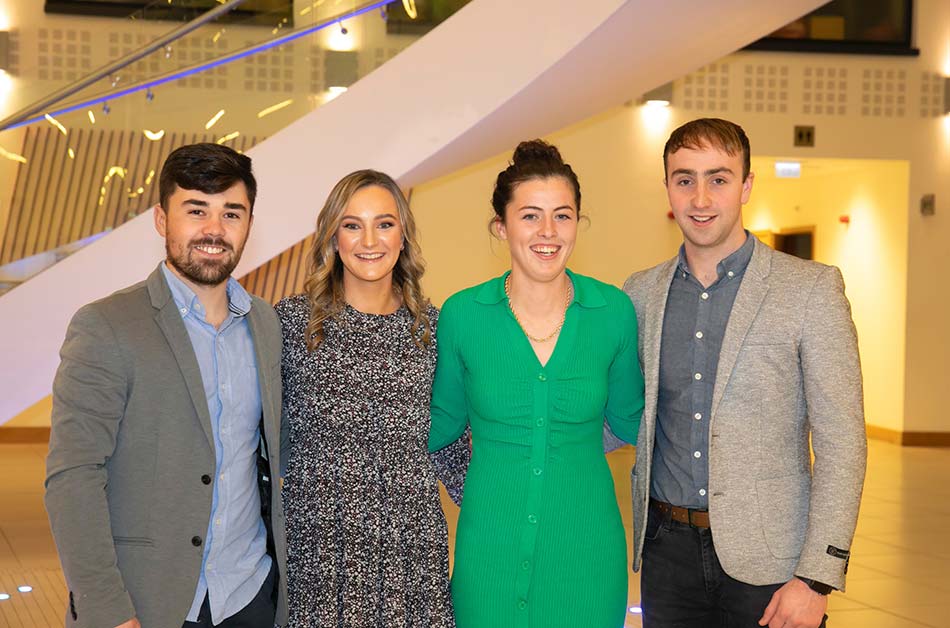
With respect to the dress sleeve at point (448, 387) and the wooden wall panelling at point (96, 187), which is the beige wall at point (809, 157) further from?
the dress sleeve at point (448, 387)

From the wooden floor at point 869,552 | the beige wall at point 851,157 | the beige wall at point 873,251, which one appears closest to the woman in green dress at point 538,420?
the wooden floor at point 869,552

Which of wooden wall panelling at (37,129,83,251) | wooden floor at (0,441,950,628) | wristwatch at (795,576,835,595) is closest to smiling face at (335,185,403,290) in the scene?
A: wristwatch at (795,576,835,595)

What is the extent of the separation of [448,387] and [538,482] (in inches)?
16.4

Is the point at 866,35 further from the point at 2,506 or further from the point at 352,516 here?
the point at 352,516

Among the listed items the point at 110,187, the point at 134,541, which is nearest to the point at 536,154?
the point at 134,541

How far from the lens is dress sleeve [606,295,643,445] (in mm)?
2941

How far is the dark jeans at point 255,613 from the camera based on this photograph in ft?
8.05

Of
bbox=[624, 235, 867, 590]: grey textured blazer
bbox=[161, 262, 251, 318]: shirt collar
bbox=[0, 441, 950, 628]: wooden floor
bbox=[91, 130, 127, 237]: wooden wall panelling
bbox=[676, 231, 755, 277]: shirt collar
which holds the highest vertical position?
bbox=[91, 130, 127, 237]: wooden wall panelling

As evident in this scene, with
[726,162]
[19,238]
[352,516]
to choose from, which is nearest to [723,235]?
[726,162]

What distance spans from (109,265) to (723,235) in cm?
453

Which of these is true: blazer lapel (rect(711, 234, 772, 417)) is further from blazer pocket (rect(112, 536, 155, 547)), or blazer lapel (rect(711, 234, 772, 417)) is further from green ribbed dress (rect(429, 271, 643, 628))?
blazer pocket (rect(112, 536, 155, 547))

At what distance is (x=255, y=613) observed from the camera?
2531 millimetres

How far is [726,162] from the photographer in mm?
2805

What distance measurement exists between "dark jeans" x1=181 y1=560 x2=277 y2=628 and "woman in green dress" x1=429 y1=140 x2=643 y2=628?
19.5 inches
